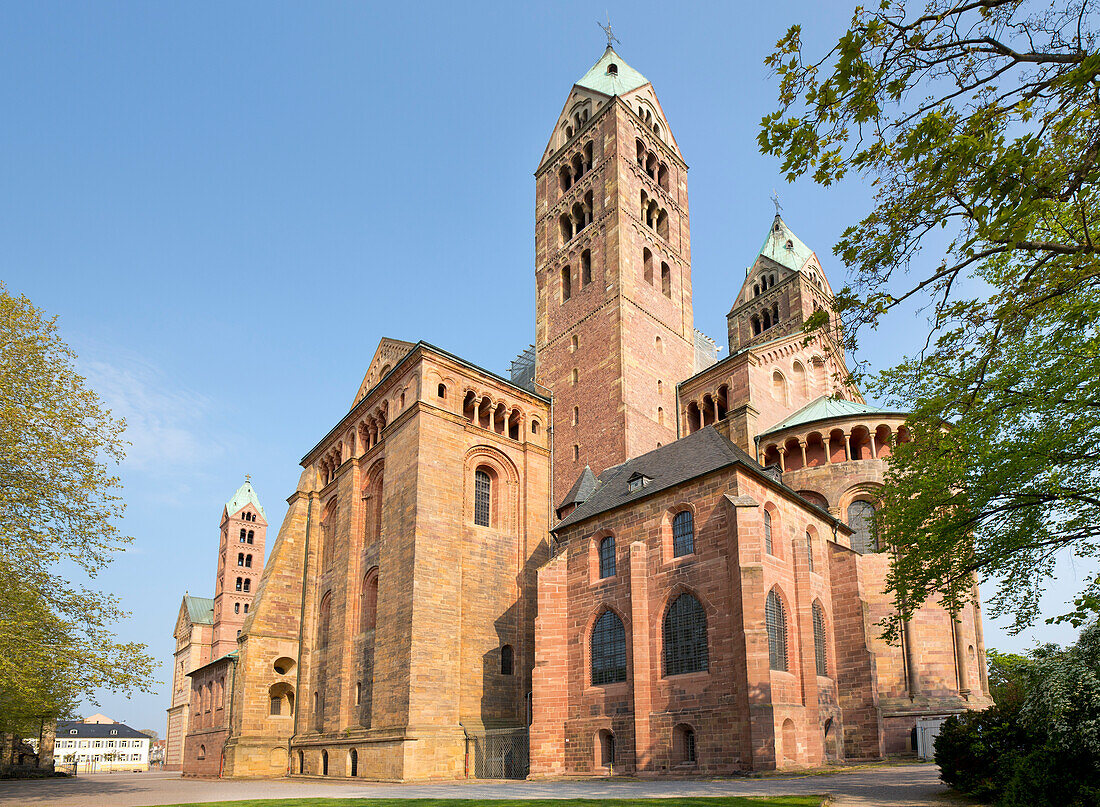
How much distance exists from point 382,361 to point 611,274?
1378 centimetres

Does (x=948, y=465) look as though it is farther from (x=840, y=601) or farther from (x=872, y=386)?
(x=840, y=601)

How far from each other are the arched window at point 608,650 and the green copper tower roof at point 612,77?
1248 inches

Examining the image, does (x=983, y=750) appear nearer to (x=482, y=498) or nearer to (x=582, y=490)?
(x=582, y=490)

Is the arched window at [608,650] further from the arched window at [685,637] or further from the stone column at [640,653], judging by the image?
the arched window at [685,637]

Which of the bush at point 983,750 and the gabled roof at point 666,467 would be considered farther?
the gabled roof at point 666,467

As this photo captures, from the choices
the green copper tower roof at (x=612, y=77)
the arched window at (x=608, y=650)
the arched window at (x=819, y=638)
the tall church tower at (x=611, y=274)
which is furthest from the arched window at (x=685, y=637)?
the green copper tower roof at (x=612, y=77)

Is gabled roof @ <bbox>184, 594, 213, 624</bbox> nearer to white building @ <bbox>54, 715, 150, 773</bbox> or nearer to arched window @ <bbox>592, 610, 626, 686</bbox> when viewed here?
white building @ <bbox>54, 715, 150, 773</bbox>

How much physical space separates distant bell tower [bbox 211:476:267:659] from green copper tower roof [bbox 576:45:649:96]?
5932 centimetres

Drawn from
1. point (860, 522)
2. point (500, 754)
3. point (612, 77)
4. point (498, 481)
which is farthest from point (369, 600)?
point (612, 77)

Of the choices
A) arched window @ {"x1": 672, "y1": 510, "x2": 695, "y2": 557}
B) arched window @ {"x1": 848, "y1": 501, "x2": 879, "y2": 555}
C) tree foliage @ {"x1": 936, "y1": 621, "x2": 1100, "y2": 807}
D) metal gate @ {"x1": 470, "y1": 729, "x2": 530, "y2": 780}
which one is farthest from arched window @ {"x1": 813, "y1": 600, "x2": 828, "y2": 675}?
metal gate @ {"x1": 470, "y1": 729, "x2": 530, "y2": 780}

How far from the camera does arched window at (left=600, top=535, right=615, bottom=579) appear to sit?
1125 inches

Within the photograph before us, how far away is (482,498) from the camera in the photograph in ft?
119

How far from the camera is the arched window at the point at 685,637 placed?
24.4m

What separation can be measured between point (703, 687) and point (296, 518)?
2797 cm
